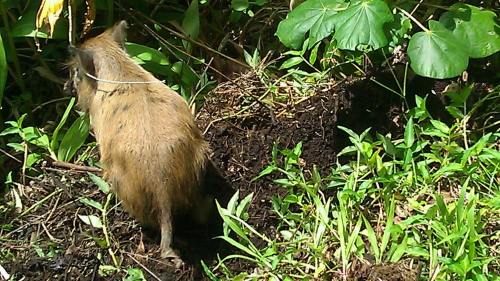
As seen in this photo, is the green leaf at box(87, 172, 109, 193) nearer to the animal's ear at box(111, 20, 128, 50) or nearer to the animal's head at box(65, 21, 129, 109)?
the animal's head at box(65, 21, 129, 109)

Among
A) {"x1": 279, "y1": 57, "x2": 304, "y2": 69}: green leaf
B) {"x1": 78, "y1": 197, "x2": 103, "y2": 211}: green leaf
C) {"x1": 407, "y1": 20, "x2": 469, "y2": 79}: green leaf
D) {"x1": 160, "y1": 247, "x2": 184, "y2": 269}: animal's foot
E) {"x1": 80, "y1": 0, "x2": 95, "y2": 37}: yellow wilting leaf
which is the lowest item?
{"x1": 160, "y1": 247, "x2": 184, "y2": 269}: animal's foot

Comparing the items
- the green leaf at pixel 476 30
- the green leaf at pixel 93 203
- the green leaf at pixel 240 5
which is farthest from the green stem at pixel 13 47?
the green leaf at pixel 476 30

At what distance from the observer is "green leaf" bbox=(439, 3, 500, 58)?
10.7 ft

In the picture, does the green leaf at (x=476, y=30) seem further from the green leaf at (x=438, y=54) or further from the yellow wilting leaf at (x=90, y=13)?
the yellow wilting leaf at (x=90, y=13)

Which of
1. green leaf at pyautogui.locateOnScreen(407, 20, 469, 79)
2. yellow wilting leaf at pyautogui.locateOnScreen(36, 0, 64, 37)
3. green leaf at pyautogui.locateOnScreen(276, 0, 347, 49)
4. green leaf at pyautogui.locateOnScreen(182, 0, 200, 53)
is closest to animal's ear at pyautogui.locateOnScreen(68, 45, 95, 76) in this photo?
yellow wilting leaf at pyautogui.locateOnScreen(36, 0, 64, 37)

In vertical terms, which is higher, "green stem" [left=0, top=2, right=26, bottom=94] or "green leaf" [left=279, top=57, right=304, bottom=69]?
"green stem" [left=0, top=2, right=26, bottom=94]

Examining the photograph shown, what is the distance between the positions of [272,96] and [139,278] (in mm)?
1494

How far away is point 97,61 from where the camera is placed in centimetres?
354

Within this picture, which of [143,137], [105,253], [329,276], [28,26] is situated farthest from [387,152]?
[28,26]

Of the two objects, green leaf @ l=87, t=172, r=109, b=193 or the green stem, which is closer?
green leaf @ l=87, t=172, r=109, b=193

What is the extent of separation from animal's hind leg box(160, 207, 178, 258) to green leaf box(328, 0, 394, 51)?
1.17 m

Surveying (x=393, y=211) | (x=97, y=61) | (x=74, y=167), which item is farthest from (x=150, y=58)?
(x=393, y=211)

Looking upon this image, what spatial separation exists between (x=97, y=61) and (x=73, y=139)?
569mm

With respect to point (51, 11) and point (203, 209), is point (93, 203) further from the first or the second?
point (51, 11)
